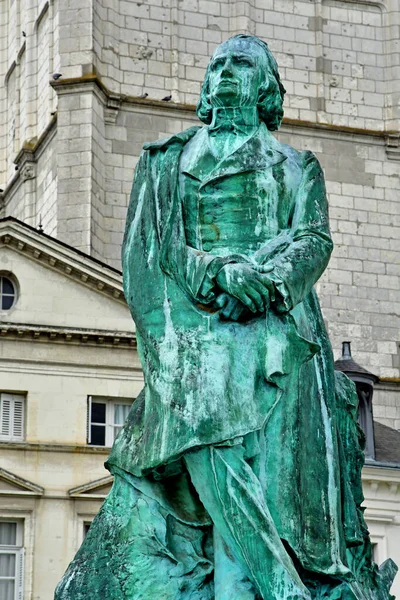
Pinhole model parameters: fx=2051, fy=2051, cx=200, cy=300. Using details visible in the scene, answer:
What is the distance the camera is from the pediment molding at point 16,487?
125 feet

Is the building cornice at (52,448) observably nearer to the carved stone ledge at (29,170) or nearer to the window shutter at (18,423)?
the window shutter at (18,423)

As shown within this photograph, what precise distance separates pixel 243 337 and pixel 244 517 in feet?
2.40

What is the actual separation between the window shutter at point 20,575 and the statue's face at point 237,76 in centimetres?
2939

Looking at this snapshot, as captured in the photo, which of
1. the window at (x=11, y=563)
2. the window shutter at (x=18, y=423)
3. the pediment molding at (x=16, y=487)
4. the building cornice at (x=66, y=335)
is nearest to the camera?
the window at (x=11, y=563)

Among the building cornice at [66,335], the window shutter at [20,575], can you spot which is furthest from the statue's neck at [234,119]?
the building cornice at [66,335]

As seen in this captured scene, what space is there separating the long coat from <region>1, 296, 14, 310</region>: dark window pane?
102 feet

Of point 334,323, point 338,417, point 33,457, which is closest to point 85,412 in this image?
point 33,457

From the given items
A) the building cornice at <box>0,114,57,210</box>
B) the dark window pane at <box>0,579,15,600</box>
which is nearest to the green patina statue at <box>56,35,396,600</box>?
the dark window pane at <box>0,579,15,600</box>

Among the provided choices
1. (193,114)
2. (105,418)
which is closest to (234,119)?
(105,418)

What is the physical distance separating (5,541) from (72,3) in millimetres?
12555

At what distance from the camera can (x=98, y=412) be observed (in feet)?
128

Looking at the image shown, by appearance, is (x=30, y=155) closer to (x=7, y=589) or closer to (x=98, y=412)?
(x=98, y=412)

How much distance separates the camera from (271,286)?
8.09 m

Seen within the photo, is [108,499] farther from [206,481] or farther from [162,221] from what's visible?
[162,221]
